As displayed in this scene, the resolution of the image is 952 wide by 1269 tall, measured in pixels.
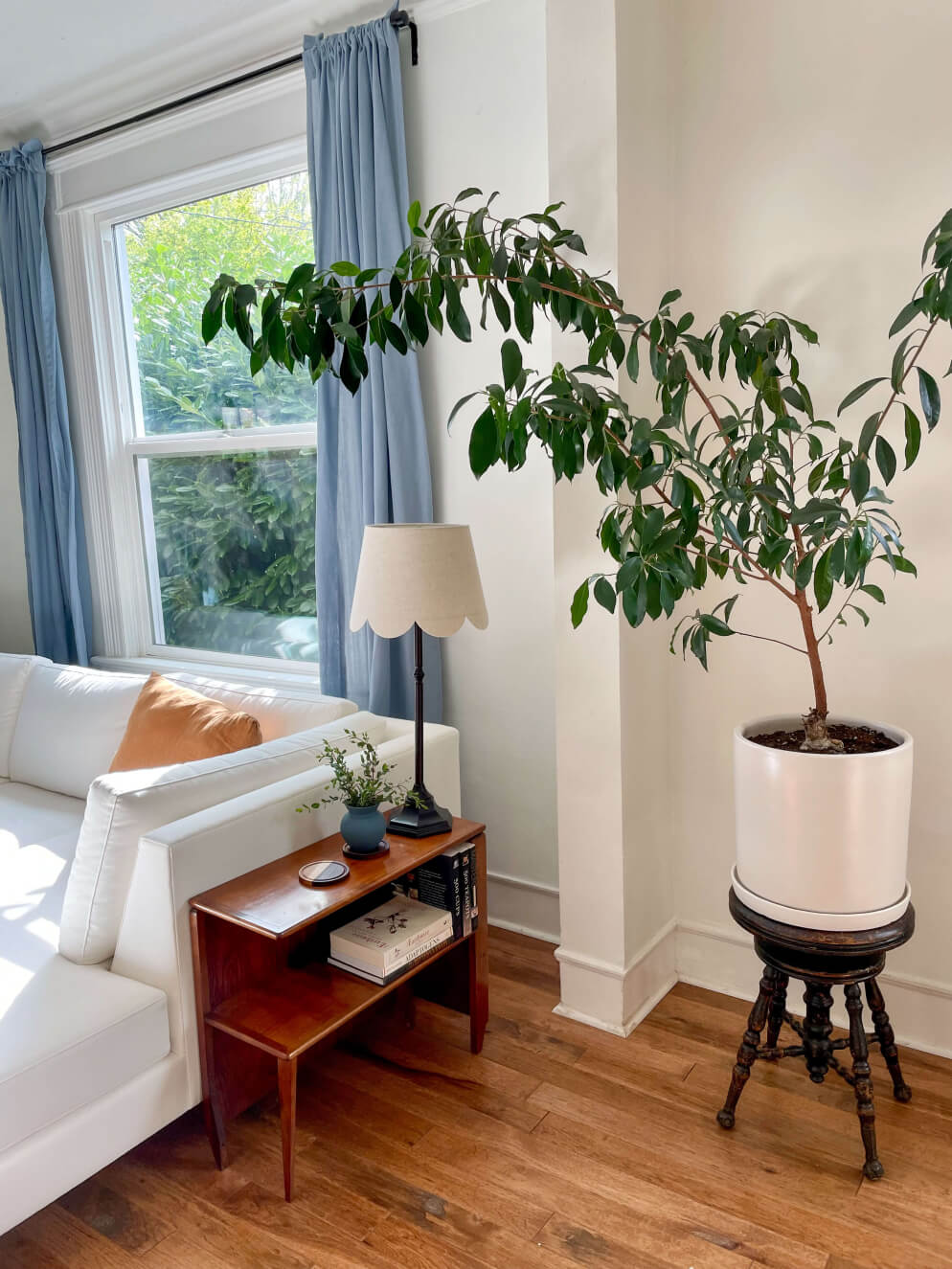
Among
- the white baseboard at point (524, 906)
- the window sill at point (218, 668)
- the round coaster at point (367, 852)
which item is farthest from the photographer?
the window sill at point (218, 668)

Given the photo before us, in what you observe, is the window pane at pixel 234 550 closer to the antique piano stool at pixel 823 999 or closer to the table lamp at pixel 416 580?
the table lamp at pixel 416 580

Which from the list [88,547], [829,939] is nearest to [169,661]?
[88,547]

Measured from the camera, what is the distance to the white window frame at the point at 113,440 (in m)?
3.43

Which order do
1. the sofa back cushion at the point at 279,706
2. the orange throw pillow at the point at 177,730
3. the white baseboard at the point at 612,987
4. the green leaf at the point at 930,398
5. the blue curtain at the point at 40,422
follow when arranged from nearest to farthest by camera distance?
the green leaf at the point at 930,398 < the white baseboard at the point at 612,987 < the orange throw pillow at the point at 177,730 < the sofa back cushion at the point at 279,706 < the blue curtain at the point at 40,422

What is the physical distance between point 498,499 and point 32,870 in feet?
5.06

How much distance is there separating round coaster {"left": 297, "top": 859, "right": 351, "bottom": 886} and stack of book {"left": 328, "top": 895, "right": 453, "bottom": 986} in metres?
0.16

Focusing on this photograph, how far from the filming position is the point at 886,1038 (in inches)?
76.1

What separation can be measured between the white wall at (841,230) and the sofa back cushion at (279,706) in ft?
3.43

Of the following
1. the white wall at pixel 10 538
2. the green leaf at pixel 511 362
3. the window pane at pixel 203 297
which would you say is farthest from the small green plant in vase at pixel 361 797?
the white wall at pixel 10 538

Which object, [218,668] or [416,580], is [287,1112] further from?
[218,668]

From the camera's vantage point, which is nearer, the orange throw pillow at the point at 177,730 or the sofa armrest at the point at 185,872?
the sofa armrest at the point at 185,872

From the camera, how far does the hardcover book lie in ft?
6.24

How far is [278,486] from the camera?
3279mm

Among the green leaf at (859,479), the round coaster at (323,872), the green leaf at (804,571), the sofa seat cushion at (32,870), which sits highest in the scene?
the green leaf at (859,479)
